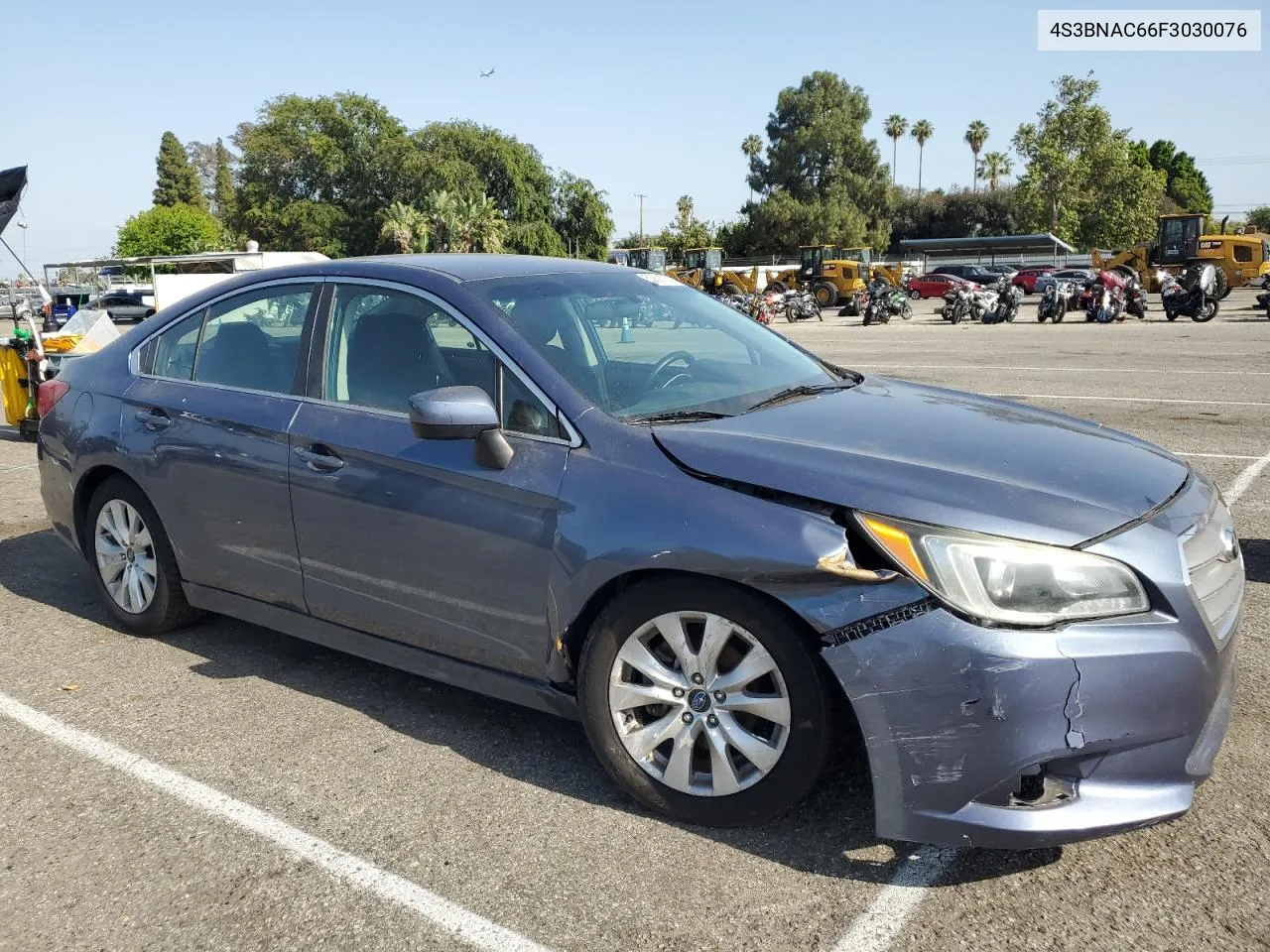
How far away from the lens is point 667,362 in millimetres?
3727

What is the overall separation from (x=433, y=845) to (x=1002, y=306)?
93.8 ft

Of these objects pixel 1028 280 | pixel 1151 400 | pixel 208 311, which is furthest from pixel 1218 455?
pixel 1028 280

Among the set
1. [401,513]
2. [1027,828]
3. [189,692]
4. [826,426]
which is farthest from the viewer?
[189,692]

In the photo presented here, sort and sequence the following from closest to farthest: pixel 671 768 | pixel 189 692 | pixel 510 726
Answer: pixel 671 768
pixel 510 726
pixel 189 692

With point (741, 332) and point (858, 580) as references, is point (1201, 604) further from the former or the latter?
point (741, 332)

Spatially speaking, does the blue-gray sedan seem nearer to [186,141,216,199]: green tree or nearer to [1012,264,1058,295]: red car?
[1012,264,1058,295]: red car

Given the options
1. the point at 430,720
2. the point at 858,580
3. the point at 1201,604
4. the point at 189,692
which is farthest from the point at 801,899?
the point at 189,692

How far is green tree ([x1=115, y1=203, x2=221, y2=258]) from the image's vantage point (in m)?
83.9

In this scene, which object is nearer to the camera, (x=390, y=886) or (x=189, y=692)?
(x=390, y=886)

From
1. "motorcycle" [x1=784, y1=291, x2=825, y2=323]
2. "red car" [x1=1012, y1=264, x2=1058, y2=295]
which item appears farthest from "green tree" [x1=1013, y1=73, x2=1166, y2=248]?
"motorcycle" [x1=784, y1=291, x2=825, y2=323]

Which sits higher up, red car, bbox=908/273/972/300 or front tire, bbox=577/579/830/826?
red car, bbox=908/273/972/300

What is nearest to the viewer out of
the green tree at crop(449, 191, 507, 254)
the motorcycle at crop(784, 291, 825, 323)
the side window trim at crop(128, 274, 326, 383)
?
the side window trim at crop(128, 274, 326, 383)

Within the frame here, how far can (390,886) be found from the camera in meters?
2.77

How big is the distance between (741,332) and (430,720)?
73.9 inches
